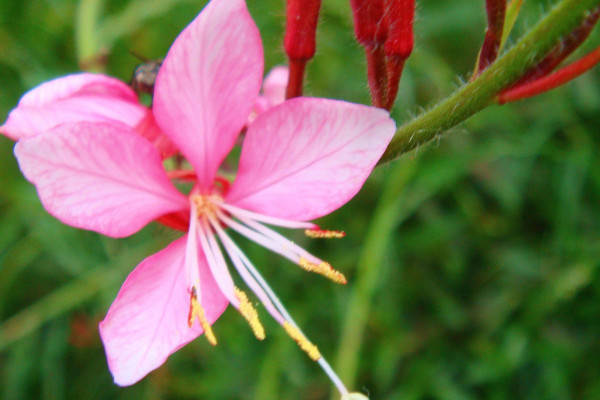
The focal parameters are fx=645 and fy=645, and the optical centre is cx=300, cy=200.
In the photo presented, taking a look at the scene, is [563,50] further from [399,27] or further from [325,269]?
[325,269]

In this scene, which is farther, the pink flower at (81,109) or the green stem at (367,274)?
the green stem at (367,274)

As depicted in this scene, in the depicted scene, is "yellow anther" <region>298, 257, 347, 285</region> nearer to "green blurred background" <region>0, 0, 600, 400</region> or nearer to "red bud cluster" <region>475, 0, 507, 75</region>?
"red bud cluster" <region>475, 0, 507, 75</region>

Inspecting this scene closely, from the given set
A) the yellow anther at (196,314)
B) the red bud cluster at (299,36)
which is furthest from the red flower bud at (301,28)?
the yellow anther at (196,314)

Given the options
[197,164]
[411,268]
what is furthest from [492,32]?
[411,268]

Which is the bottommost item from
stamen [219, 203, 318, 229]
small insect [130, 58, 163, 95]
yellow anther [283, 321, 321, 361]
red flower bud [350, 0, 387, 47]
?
yellow anther [283, 321, 321, 361]

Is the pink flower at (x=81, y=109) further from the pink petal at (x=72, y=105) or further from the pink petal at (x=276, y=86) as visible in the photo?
the pink petal at (x=276, y=86)

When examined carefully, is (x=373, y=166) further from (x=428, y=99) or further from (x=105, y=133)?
(x=428, y=99)

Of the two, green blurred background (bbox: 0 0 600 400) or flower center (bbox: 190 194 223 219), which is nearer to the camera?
flower center (bbox: 190 194 223 219)

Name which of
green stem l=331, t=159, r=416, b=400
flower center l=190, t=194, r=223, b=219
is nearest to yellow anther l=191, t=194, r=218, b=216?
flower center l=190, t=194, r=223, b=219
